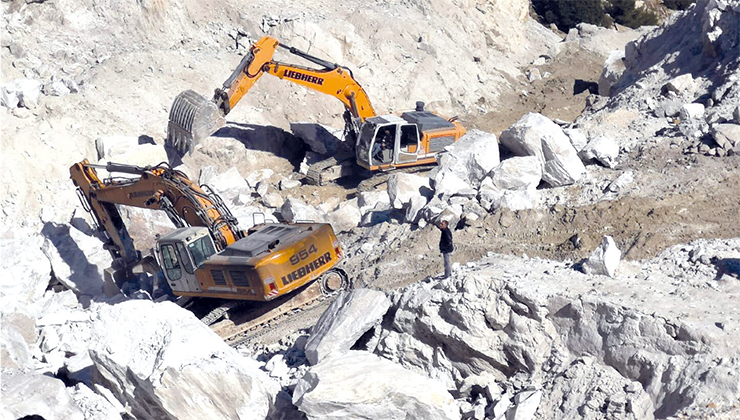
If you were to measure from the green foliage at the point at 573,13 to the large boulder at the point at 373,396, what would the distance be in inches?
995

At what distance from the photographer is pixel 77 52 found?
21812 mm

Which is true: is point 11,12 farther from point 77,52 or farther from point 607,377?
point 607,377

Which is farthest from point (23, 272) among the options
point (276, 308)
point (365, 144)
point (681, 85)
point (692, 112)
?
point (681, 85)

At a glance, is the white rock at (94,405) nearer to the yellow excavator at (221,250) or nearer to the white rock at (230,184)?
the yellow excavator at (221,250)

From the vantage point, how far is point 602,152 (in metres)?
15.9

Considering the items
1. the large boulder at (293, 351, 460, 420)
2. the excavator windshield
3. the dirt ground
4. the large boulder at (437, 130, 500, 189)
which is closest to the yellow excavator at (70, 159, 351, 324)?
the dirt ground

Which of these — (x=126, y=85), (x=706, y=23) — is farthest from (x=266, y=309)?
Answer: (x=706, y=23)

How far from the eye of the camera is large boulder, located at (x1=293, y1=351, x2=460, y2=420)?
28.8 feet

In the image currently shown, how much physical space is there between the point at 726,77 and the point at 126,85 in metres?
13.2

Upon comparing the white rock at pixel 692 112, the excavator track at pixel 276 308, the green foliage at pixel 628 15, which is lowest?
the excavator track at pixel 276 308

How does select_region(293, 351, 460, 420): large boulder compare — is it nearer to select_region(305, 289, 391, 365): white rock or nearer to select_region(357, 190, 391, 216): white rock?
select_region(305, 289, 391, 365): white rock

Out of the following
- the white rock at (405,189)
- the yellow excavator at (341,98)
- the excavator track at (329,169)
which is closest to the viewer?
the white rock at (405,189)

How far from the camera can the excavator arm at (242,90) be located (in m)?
18.5

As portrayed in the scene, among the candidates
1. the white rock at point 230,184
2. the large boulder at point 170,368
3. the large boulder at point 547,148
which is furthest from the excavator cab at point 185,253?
the large boulder at point 547,148
